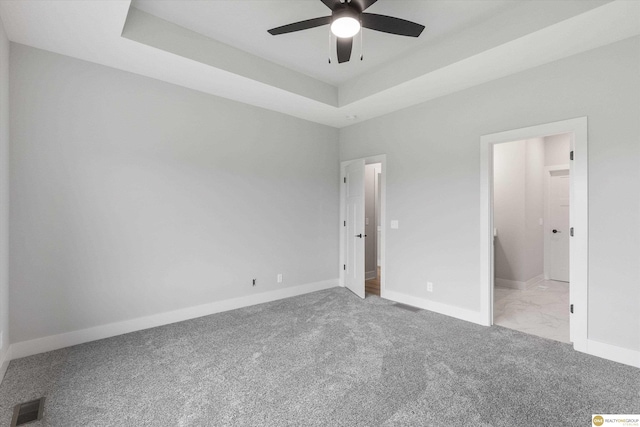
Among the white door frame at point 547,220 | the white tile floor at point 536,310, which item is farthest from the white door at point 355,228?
the white door frame at point 547,220

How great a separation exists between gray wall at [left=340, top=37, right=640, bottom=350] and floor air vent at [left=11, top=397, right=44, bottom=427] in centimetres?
381

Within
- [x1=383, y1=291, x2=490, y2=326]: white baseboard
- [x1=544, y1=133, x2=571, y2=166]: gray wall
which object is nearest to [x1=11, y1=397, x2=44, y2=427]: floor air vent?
[x1=383, y1=291, x2=490, y2=326]: white baseboard

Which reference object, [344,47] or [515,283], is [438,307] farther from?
[344,47]

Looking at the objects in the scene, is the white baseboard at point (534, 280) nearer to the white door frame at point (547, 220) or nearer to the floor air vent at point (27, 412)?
the white door frame at point (547, 220)

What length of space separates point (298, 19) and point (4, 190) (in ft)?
9.57

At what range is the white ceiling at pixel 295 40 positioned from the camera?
91.5 inches

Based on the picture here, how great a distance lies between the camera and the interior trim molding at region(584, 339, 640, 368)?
8.25 feet

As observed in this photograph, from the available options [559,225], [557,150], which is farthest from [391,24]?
[559,225]

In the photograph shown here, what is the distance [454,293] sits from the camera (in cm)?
370

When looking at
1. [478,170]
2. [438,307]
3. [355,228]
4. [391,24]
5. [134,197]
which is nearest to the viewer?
[391,24]

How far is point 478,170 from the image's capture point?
137 inches

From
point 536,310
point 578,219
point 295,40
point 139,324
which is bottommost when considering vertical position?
point 536,310

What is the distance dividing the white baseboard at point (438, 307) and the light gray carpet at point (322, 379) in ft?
0.76

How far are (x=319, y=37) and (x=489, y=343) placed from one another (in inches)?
137
